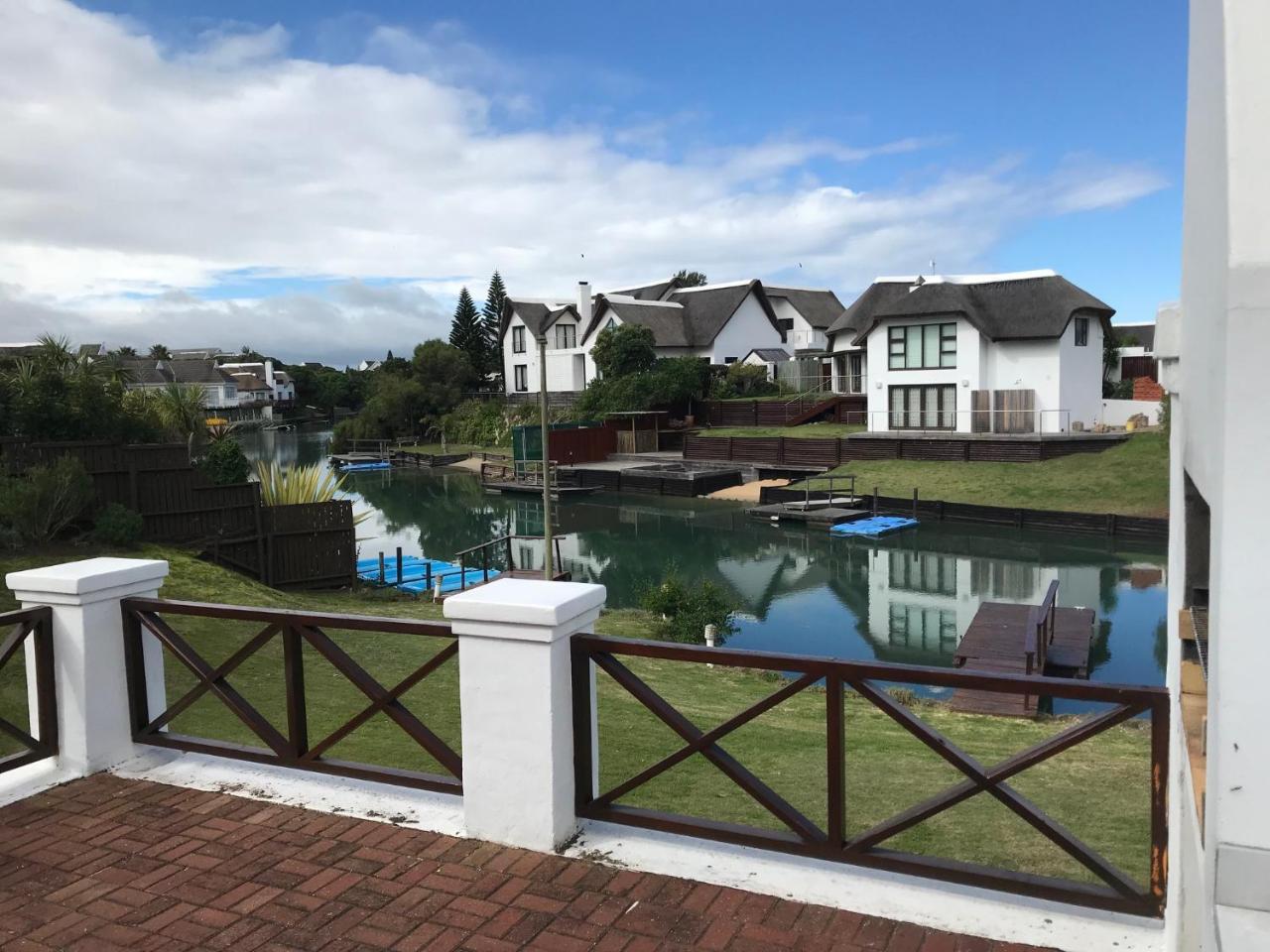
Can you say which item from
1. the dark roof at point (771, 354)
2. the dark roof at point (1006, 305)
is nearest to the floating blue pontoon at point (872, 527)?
the dark roof at point (1006, 305)

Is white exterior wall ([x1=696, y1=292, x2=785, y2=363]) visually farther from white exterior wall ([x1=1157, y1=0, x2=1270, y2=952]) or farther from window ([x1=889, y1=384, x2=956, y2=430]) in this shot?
white exterior wall ([x1=1157, y1=0, x2=1270, y2=952])

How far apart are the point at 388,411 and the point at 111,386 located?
44.6 meters

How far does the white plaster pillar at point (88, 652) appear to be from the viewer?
4973 millimetres

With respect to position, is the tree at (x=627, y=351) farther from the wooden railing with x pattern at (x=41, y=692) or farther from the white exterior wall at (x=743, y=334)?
the wooden railing with x pattern at (x=41, y=692)

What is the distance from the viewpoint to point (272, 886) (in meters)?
3.84

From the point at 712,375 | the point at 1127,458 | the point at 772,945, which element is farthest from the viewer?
the point at 712,375

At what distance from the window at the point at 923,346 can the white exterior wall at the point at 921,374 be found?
0.16m

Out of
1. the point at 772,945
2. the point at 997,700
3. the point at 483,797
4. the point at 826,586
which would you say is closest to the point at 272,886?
the point at 483,797

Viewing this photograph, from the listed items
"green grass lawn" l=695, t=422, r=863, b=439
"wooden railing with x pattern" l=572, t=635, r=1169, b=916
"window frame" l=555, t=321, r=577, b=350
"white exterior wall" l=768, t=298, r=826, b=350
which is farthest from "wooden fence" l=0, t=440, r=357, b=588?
"white exterior wall" l=768, t=298, r=826, b=350

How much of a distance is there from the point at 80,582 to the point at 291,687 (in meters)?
1.25

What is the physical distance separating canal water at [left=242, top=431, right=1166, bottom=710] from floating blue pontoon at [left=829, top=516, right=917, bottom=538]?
0.42m

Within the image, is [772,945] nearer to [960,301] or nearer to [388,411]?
[960,301]

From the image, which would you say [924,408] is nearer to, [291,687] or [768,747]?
[768,747]

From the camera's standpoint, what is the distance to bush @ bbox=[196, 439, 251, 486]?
56.7 feet
